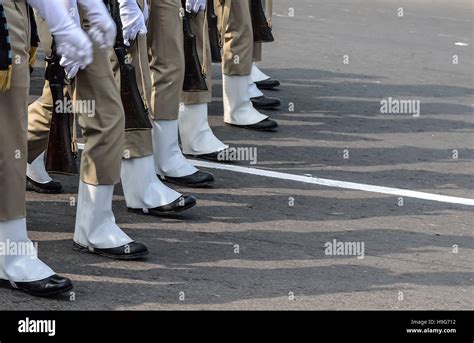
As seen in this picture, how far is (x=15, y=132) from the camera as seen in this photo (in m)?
5.46

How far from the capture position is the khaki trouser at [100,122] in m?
5.87

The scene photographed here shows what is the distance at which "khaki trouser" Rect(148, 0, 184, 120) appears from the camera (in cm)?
702

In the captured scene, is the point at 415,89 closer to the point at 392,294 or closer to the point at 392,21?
the point at 392,21

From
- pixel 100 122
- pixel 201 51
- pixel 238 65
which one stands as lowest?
pixel 100 122

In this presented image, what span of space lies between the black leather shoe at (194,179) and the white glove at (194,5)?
3.30 ft

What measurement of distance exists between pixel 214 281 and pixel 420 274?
3.50 feet

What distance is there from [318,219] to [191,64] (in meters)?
1.38

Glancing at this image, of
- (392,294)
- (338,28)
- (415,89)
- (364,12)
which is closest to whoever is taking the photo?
(392,294)

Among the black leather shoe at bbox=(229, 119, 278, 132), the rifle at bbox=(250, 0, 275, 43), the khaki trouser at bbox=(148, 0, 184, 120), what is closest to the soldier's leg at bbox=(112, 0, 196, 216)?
the khaki trouser at bbox=(148, 0, 184, 120)

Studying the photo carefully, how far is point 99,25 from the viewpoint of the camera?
18.8 feet

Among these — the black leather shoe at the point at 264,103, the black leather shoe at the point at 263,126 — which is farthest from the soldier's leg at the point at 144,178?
the black leather shoe at the point at 264,103

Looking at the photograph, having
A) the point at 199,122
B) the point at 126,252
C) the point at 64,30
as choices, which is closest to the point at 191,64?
the point at 199,122

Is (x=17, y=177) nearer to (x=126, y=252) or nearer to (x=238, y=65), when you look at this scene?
(x=126, y=252)
